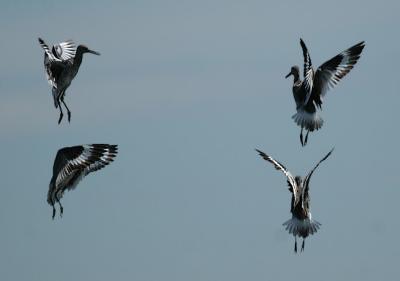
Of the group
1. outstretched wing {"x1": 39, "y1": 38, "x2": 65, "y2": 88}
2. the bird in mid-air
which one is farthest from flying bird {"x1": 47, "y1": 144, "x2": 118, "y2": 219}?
outstretched wing {"x1": 39, "y1": 38, "x2": 65, "y2": 88}

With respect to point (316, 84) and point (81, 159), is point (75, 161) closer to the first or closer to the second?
point (81, 159)

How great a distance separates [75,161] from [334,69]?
699 cm

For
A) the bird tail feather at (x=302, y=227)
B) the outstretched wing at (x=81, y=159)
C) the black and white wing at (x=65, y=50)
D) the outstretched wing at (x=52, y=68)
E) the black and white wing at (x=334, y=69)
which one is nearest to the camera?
the outstretched wing at (x=81, y=159)

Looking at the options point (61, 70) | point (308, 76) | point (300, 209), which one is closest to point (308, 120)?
point (308, 76)

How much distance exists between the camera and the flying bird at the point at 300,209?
30.6m

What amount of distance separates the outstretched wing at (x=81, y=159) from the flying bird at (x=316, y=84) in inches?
181

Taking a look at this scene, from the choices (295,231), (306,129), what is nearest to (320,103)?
(306,129)

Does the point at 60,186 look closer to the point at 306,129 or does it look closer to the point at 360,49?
the point at 306,129

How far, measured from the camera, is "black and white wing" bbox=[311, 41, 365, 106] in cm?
3275

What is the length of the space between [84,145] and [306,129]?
521 centimetres

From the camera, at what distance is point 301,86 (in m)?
33.3

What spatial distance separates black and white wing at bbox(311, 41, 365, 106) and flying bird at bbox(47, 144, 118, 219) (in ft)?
18.0

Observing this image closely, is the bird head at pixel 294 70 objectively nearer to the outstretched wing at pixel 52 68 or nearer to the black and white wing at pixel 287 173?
the black and white wing at pixel 287 173

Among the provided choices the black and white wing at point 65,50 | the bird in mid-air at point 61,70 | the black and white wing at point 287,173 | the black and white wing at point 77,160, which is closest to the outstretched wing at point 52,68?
the bird in mid-air at point 61,70
